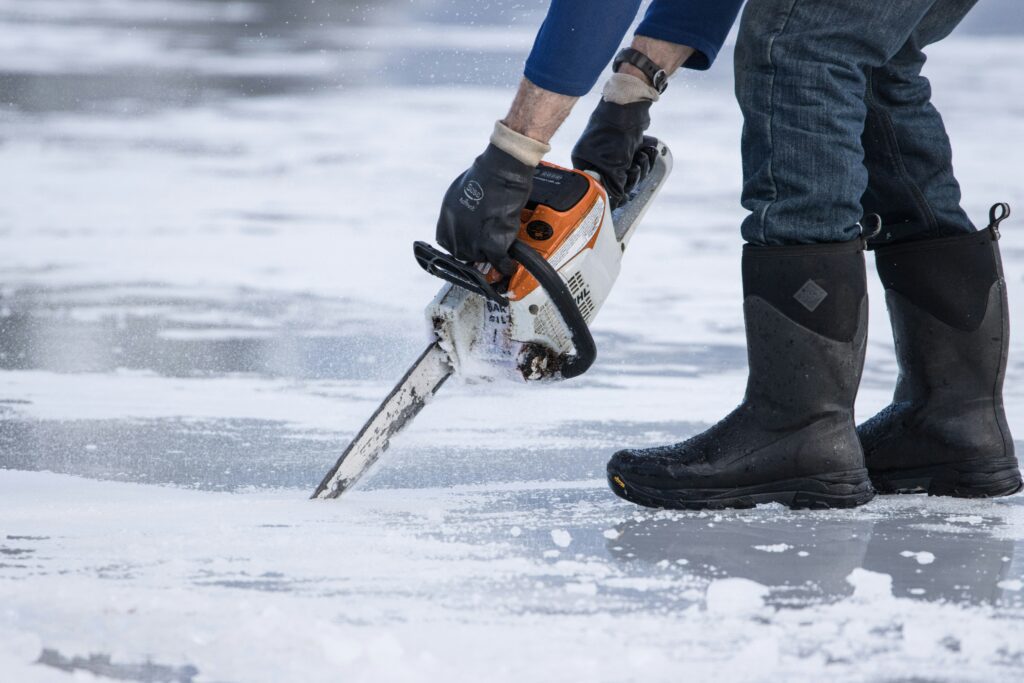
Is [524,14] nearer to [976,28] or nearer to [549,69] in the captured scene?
[976,28]

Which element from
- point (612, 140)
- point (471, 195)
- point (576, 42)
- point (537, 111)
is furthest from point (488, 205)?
point (612, 140)

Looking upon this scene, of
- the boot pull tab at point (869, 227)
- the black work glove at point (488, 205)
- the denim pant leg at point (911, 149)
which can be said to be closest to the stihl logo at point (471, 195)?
the black work glove at point (488, 205)

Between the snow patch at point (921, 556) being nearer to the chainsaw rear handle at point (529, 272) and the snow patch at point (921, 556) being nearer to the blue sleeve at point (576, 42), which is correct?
the chainsaw rear handle at point (529, 272)

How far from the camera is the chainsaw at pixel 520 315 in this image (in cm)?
176

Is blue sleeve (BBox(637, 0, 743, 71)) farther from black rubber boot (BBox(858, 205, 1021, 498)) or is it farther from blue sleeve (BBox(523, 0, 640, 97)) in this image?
black rubber boot (BBox(858, 205, 1021, 498))

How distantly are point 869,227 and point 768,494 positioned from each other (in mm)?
426

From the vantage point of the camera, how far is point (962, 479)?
1912 mm

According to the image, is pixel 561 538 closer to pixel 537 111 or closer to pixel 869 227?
pixel 537 111

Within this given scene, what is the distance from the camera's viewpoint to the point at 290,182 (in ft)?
18.9

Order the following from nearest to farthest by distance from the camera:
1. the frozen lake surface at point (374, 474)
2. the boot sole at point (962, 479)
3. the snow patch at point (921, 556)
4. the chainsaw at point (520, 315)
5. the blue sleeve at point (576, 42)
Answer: the frozen lake surface at point (374, 474)
the snow patch at point (921, 556)
the blue sleeve at point (576, 42)
the chainsaw at point (520, 315)
the boot sole at point (962, 479)

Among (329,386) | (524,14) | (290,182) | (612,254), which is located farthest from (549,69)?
(524,14)

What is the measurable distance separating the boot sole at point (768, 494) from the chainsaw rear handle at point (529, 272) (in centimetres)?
22

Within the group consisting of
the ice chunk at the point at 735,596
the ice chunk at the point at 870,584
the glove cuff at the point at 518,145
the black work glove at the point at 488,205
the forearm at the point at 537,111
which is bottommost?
the ice chunk at the point at 735,596

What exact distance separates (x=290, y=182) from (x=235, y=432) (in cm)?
354
